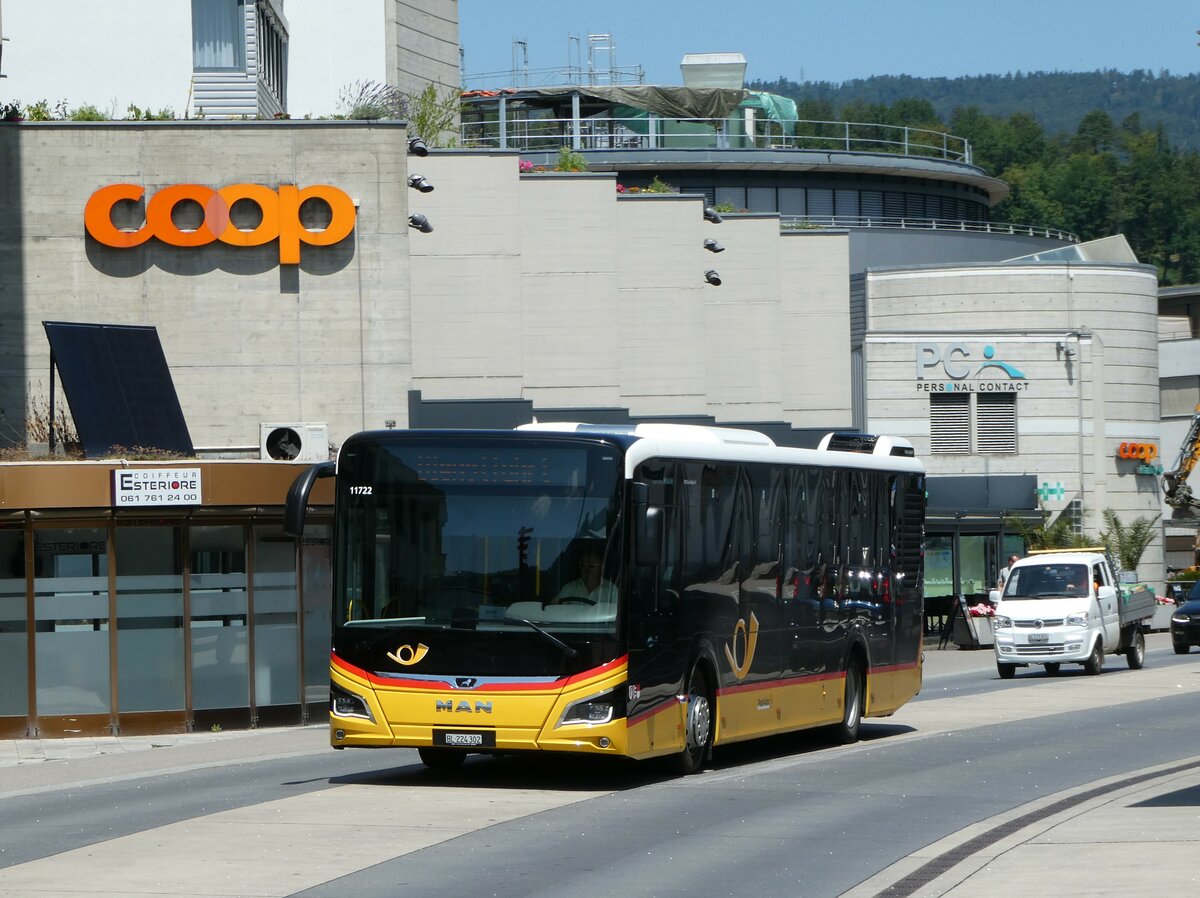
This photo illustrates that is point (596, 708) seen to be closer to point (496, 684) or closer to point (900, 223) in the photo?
point (496, 684)

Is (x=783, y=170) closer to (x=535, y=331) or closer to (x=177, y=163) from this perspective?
(x=535, y=331)

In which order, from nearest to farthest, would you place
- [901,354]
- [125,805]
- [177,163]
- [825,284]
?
1. [125,805]
2. [177,163]
3. [825,284]
4. [901,354]

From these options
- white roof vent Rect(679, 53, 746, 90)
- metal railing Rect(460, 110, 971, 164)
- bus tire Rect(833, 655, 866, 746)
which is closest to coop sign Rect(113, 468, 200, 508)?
bus tire Rect(833, 655, 866, 746)

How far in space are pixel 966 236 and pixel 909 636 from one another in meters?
58.0

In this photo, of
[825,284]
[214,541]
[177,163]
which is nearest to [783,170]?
[825,284]

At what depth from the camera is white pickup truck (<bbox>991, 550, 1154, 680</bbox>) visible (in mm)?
32719

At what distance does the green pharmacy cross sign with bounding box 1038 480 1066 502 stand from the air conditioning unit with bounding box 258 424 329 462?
3756 cm

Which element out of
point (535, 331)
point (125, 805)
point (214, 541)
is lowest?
point (125, 805)

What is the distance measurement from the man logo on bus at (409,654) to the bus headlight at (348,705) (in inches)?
17.4

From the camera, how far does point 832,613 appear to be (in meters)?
19.4

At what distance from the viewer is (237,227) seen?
109 feet

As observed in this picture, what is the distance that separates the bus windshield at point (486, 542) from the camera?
1498 cm

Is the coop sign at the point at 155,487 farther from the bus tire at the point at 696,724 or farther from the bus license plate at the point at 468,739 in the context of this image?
the bus license plate at the point at 468,739

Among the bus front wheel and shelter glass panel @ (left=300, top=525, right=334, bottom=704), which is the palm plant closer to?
shelter glass panel @ (left=300, top=525, right=334, bottom=704)
